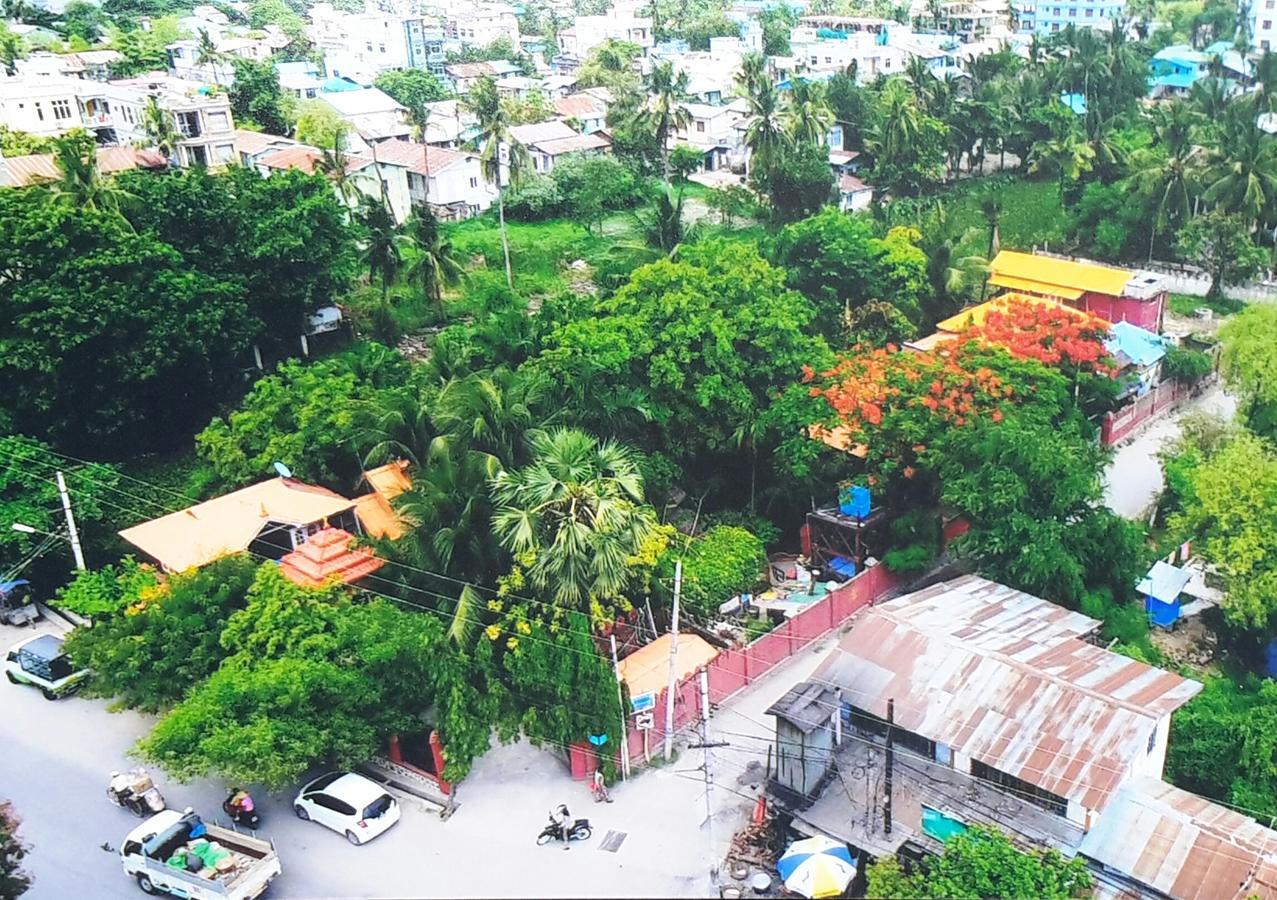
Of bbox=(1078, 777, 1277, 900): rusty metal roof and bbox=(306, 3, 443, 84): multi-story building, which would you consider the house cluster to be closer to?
bbox=(1078, 777, 1277, 900): rusty metal roof

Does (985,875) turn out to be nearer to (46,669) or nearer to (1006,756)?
(1006,756)

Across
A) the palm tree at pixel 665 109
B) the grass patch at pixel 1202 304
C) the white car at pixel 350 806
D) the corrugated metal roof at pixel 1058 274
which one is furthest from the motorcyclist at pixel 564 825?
the palm tree at pixel 665 109

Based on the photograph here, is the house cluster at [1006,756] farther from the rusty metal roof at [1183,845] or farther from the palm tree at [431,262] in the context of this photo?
the palm tree at [431,262]

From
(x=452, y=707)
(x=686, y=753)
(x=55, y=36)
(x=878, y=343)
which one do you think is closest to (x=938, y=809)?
(x=686, y=753)

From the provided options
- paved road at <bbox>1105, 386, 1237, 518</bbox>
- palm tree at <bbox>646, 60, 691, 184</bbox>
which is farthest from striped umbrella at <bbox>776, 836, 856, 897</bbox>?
palm tree at <bbox>646, 60, 691, 184</bbox>

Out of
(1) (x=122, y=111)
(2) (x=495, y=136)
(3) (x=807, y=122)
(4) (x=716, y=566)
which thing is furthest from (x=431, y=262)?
(1) (x=122, y=111)

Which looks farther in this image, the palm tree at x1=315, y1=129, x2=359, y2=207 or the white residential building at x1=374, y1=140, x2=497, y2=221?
the white residential building at x1=374, y1=140, x2=497, y2=221

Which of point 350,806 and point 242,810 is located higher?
point 350,806
